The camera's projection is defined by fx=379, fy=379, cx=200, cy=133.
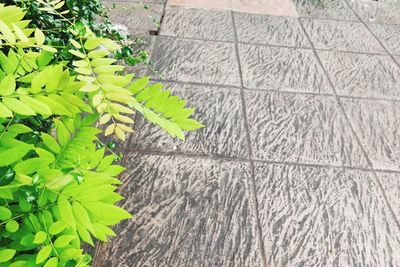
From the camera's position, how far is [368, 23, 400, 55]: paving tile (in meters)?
4.25

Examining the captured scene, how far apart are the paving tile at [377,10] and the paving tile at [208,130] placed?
2.95 m

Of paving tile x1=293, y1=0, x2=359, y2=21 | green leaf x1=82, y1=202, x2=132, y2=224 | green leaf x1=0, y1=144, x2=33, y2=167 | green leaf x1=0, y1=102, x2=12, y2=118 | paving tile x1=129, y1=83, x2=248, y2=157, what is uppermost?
green leaf x1=0, y1=102, x2=12, y2=118

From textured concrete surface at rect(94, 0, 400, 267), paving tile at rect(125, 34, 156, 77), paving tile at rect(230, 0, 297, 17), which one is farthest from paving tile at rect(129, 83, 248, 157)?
paving tile at rect(230, 0, 297, 17)

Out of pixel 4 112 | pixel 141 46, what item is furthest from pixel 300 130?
pixel 4 112

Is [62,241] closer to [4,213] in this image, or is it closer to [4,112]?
[4,213]

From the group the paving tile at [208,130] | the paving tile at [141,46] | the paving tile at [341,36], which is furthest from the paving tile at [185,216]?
the paving tile at [341,36]

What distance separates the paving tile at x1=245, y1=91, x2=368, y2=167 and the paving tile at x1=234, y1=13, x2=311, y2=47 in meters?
1.10

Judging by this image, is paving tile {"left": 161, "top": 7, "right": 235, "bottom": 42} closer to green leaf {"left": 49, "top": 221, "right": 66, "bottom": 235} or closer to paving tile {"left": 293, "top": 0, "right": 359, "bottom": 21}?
paving tile {"left": 293, "top": 0, "right": 359, "bottom": 21}

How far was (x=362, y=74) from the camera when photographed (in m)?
3.68

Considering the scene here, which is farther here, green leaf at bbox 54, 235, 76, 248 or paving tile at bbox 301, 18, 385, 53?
paving tile at bbox 301, 18, 385, 53

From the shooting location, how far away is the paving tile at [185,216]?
1834mm

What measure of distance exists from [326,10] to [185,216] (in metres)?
4.11

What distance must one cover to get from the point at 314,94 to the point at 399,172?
996 mm

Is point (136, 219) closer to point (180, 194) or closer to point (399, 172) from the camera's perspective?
point (180, 194)
